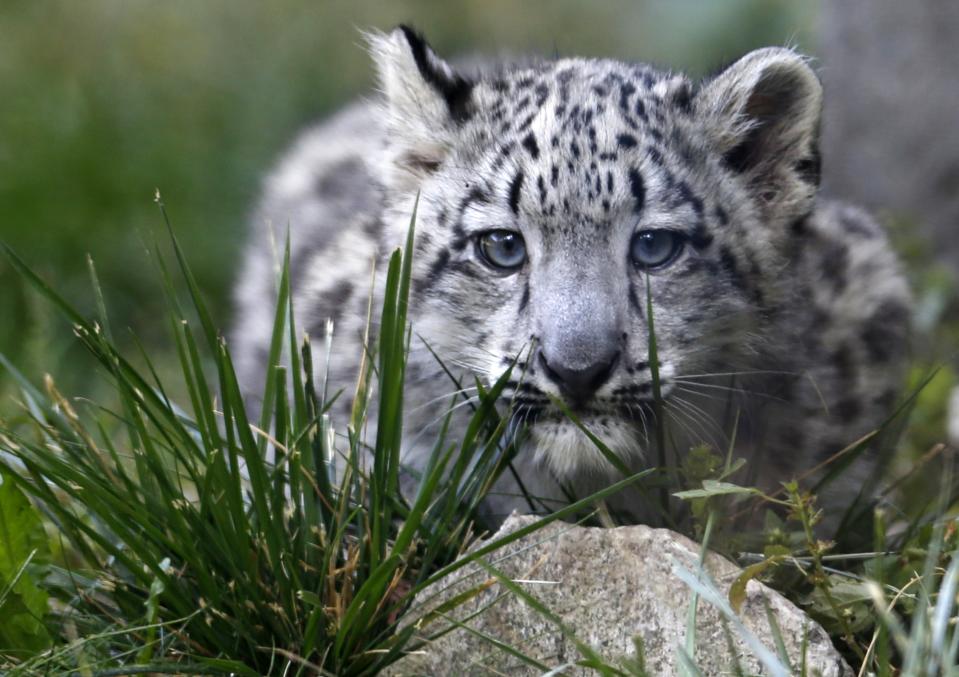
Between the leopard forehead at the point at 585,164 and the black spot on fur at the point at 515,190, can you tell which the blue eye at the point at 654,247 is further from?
the black spot on fur at the point at 515,190

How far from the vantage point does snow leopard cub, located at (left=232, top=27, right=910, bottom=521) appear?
3.70 meters

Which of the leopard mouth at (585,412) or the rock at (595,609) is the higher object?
the leopard mouth at (585,412)

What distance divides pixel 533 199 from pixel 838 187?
4.31 metres

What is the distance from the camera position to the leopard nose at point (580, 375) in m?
3.53

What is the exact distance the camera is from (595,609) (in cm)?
337

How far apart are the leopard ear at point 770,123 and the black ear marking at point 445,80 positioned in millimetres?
749

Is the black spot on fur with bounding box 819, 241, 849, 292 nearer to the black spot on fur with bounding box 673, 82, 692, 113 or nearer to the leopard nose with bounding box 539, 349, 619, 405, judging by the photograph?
the black spot on fur with bounding box 673, 82, 692, 113

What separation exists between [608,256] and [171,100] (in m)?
6.39

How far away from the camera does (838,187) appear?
7.62 m

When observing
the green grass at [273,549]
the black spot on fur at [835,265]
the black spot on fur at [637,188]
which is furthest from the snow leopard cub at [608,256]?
the black spot on fur at [835,265]

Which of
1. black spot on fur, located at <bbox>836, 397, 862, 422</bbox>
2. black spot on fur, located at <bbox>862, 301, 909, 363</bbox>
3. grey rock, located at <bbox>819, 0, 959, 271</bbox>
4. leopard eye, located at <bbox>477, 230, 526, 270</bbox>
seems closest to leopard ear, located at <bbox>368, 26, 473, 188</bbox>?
leopard eye, located at <bbox>477, 230, 526, 270</bbox>

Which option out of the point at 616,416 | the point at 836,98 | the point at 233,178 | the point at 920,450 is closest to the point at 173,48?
the point at 233,178

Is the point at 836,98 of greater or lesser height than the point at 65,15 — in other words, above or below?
below

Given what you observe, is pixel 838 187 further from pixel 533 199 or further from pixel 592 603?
pixel 592 603
